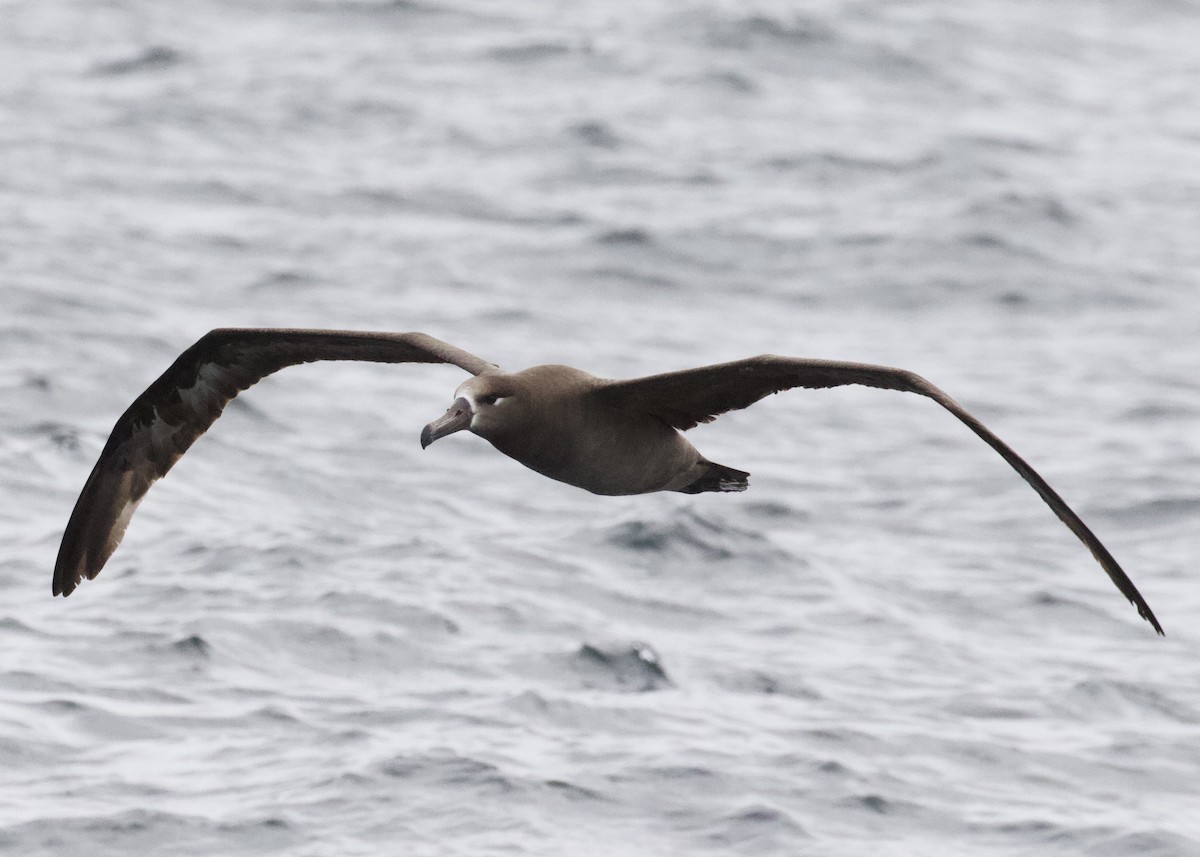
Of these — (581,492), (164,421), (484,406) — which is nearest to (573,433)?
(484,406)

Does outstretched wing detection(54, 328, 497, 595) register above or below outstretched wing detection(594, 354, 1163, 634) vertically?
below

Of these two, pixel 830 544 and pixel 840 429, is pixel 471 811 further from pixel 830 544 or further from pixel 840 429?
pixel 840 429

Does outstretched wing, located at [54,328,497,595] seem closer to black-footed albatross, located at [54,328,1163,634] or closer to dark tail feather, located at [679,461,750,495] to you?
black-footed albatross, located at [54,328,1163,634]

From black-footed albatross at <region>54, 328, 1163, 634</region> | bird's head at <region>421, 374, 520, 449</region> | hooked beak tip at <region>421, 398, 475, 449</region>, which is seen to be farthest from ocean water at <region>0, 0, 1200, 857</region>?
hooked beak tip at <region>421, 398, 475, 449</region>

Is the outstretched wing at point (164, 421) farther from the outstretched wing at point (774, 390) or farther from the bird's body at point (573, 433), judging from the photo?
the outstretched wing at point (774, 390)

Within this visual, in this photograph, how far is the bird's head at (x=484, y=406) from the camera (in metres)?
8.91

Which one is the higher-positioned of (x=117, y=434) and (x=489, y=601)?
(x=117, y=434)

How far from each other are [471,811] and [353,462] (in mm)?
5315

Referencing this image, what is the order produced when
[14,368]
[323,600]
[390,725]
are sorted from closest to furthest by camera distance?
[390,725] → [323,600] → [14,368]

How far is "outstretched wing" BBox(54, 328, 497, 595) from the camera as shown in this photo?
10.6 metres

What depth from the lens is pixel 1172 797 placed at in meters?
11.5

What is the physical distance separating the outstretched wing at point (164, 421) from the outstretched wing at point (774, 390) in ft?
4.79

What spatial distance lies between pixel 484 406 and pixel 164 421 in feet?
9.81

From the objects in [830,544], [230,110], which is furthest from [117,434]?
[230,110]
